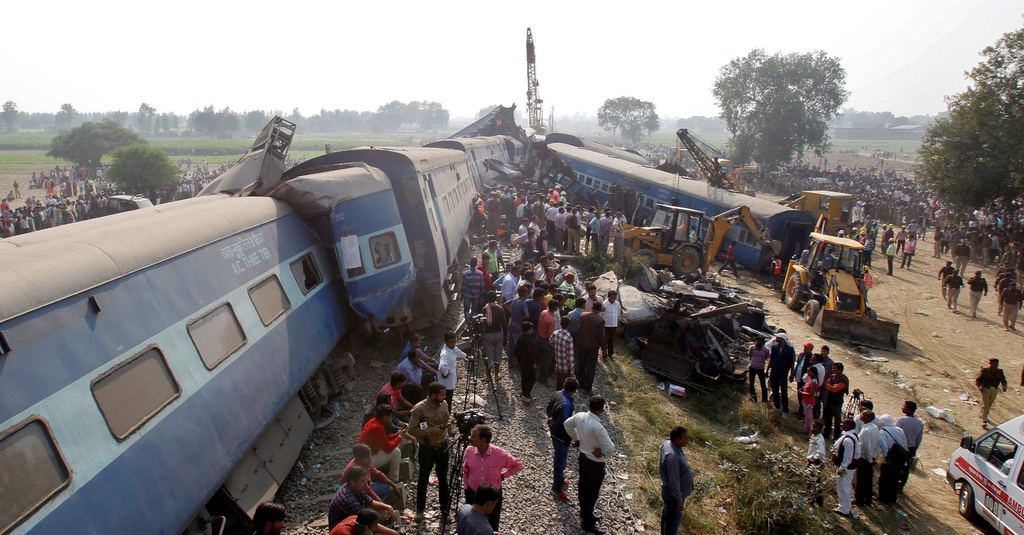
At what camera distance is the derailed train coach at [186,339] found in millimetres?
4211

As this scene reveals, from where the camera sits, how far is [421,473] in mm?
6469

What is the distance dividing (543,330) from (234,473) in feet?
17.1

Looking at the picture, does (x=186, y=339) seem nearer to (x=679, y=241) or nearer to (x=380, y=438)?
(x=380, y=438)

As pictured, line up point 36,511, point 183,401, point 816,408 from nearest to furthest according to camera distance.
→ point 36,511 → point 183,401 → point 816,408

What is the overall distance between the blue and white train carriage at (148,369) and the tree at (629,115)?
123413mm

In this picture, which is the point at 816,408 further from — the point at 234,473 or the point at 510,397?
the point at 234,473

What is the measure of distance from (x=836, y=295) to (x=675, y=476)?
500 inches

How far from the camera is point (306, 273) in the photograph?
8.95 meters

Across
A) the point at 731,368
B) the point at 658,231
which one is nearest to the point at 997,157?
Answer: the point at 658,231

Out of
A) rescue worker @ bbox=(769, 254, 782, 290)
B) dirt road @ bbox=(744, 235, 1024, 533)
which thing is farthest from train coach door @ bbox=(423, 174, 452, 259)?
rescue worker @ bbox=(769, 254, 782, 290)

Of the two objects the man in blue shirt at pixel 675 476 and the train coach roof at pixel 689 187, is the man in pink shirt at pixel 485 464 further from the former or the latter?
the train coach roof at pixel 689 187

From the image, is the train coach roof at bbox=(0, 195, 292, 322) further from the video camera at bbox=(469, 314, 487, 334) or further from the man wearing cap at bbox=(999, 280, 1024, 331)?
the man wearing cap at bbox=(999, 280, 1024, 331)

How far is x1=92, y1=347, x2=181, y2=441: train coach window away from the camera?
4750mm

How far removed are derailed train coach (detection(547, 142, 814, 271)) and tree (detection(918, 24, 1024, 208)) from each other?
1105 cm
